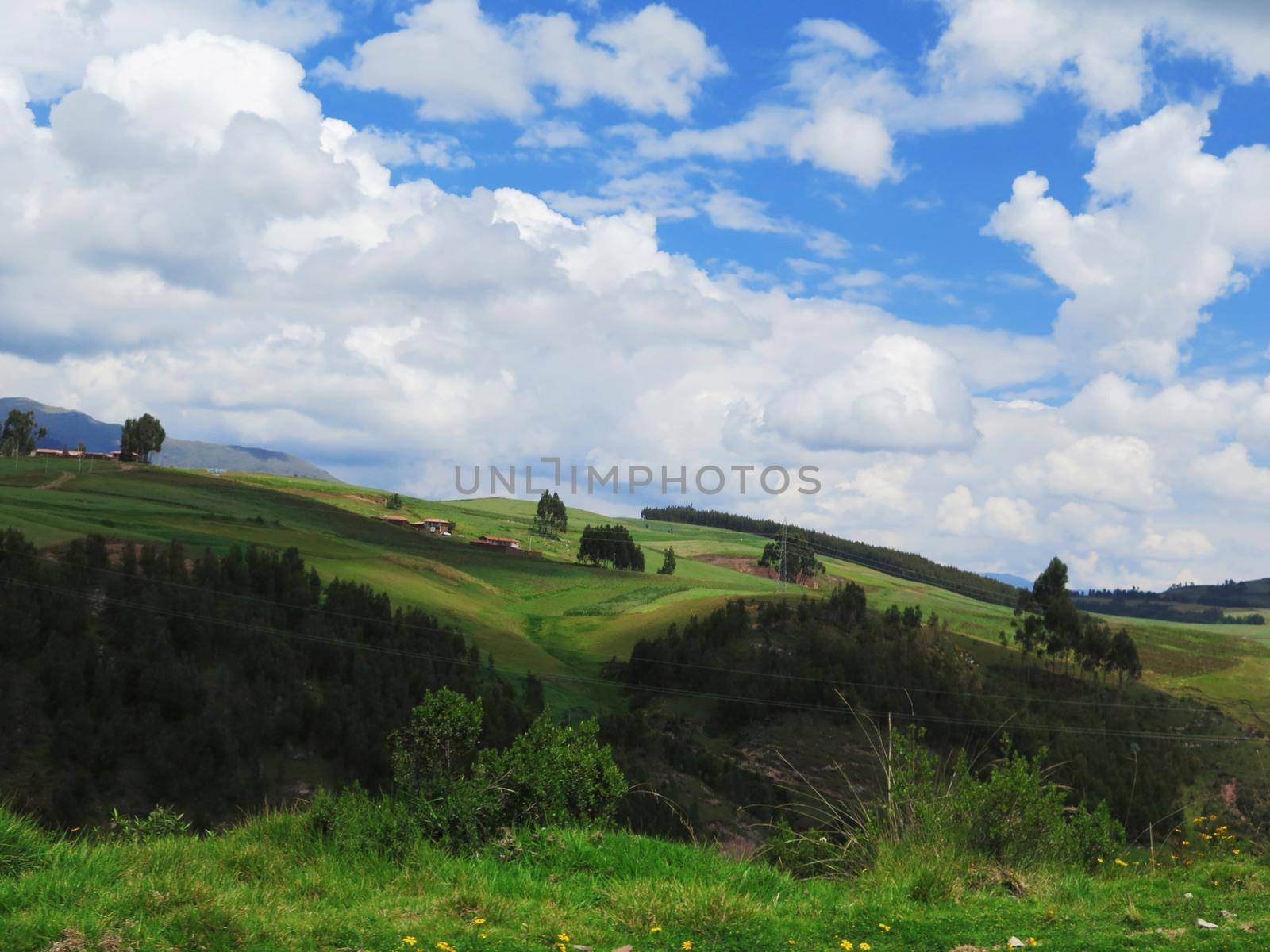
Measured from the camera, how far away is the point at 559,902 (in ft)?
26.2

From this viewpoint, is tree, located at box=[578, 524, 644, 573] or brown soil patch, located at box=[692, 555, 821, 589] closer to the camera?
tree, located at box=[578, 524, 644, 573]

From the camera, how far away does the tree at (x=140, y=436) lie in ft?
534

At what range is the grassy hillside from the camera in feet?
254

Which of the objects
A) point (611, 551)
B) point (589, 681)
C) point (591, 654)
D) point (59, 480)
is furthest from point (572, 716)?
point (611, 551)

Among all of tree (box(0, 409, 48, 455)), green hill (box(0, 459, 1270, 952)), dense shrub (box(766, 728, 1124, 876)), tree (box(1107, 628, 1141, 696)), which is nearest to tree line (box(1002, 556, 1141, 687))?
tree (box(1107, 628, 1141, 696))

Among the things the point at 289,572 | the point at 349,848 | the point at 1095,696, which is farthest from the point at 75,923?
the point at 1095,696

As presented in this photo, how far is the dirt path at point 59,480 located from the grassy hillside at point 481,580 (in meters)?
0.18

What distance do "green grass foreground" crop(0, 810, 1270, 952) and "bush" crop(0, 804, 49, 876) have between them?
0.08 metres

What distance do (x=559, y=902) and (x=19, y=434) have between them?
672 feet

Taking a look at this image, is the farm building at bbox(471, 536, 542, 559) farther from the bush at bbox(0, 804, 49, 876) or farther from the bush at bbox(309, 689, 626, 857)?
the bush at bbox(0, 804, 49, 876)

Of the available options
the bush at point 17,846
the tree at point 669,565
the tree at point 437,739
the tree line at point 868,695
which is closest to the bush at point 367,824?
the tree at point 437,739

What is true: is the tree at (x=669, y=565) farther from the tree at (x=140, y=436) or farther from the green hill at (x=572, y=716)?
the tree at (x=140, y=436)

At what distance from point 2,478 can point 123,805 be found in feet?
265

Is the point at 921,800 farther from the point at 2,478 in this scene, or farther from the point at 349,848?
the point at 2,478
